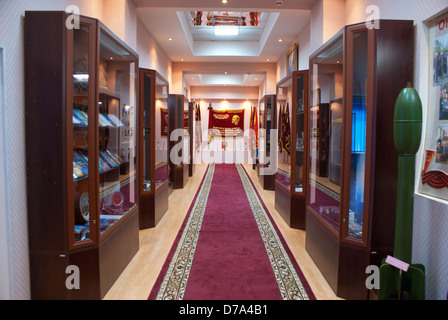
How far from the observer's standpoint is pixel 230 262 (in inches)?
123

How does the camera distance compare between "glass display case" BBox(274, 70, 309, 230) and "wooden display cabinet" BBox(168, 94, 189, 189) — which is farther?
"wooden display cabinet" BBox(168, 94, 189, 189)

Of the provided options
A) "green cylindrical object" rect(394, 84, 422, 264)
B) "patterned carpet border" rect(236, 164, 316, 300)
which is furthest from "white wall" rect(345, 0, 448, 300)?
"patterned carpet border" rect(236, 164, 316, 300)

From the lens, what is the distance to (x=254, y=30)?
6832 mm

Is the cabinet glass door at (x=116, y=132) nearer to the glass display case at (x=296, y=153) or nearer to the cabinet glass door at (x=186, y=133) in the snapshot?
the glass display case at (x=296, y=153)

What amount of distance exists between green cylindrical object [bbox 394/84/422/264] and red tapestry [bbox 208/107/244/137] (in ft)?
35.9

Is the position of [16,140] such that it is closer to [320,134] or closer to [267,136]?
[320,134]

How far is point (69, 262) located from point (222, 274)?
53.0 inches

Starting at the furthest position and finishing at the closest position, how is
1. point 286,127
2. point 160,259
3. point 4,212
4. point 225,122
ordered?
point 225,122 < point 286,127 < point 160,259 < point 4,212

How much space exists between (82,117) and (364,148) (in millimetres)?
2172

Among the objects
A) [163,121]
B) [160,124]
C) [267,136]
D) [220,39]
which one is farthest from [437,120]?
[220,39]

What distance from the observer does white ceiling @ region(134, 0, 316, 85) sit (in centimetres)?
411

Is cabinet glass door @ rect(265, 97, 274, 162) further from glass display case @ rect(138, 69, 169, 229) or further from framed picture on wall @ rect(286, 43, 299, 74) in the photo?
glass display case @ rect(138, 69, 169, 229)
